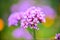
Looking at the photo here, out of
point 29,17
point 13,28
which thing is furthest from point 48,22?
point 13,28

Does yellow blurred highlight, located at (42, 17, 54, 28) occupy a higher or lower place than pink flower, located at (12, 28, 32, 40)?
higher

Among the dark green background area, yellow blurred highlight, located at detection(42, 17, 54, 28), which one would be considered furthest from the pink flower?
yellow blurred highlight, located at detection(42, 17, 54, 28)

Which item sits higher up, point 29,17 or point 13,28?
point 29,17

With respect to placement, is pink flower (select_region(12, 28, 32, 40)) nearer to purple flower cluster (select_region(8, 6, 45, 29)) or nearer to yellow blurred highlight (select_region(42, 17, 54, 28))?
purple flower cluster (select_region(8, 6, 45, 29))

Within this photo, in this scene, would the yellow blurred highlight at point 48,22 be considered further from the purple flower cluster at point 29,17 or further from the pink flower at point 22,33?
the pink flower at point 22,33

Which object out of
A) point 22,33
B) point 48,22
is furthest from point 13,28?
point 48,22

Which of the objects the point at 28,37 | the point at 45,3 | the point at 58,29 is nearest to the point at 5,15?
the point at 28,37

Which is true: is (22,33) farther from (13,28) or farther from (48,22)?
(48,22)

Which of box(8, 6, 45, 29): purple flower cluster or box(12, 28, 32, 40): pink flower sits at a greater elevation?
box(8, 6, 45, 29): purple flower cluster
